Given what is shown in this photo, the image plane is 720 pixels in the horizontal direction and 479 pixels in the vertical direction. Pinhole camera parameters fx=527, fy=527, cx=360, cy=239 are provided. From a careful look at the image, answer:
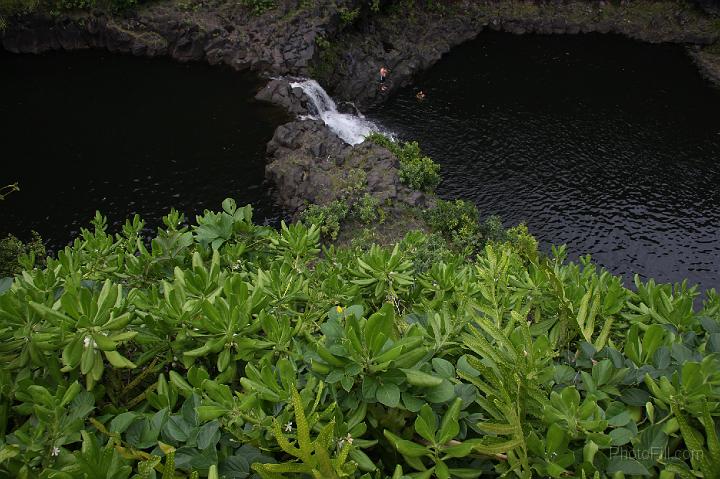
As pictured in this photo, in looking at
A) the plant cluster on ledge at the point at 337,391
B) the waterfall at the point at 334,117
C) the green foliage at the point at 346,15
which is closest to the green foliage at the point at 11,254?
the plant cluster on ledge at the point at 337,391

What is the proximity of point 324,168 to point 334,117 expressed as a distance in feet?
16.1

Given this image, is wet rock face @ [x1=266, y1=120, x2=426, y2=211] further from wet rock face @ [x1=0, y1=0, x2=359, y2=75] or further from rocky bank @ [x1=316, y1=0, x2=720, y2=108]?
wet rock face @ [x1=0, y1=0, x2=359, y2=75]

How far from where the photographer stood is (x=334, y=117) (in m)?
19.9

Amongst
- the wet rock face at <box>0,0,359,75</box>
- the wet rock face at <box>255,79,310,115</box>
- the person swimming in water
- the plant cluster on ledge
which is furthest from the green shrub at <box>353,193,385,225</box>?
the plant cluster on ledge

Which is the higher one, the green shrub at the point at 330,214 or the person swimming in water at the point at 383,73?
the person swimming in water at the point at 383,73

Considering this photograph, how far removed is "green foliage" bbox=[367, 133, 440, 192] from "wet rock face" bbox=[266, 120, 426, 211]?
36 centimetres

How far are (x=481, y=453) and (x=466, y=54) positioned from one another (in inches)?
1016

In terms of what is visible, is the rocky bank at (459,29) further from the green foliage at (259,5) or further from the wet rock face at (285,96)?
the green foliage at (259,5)

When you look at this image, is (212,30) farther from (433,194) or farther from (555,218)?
(555,218)

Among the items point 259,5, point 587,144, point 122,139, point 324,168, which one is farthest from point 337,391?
point 259,5

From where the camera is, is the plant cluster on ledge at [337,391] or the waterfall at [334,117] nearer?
the plant cluster on ledge at [337,391]

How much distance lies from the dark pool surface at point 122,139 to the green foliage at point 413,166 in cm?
383

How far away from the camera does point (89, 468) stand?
1745 mm

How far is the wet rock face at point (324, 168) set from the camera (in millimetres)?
14633
